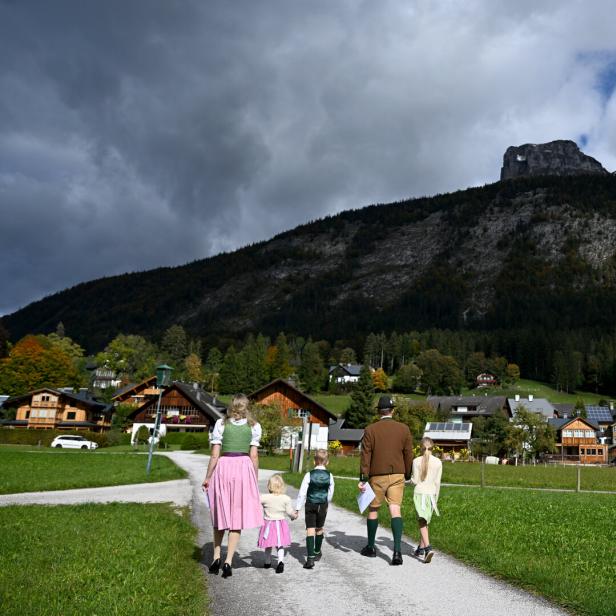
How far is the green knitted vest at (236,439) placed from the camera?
8453 mm

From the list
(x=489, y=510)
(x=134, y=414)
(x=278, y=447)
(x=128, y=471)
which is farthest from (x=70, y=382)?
(x=489, y=510)

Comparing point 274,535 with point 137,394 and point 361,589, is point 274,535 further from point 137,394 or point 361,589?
point 137,394

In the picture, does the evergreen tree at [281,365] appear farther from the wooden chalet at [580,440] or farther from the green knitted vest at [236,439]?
the green knitted vest at [236,439]

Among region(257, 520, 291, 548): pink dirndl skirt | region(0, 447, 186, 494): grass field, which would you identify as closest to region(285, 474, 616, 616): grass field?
region(257, 520, 291, 548): pink dirndl skirt

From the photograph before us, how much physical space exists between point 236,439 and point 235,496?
0.77m

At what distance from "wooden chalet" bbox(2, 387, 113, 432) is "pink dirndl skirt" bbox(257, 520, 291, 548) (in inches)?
3407

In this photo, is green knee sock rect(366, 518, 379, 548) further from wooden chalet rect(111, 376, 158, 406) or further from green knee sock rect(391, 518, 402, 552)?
wooden chalet rect(111, 376, 158, 406)

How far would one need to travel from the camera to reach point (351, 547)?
34.0 feet

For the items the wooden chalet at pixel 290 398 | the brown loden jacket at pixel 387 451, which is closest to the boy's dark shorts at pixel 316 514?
the brown loden jacket at pixel 387 451

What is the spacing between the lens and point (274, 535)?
8695mm

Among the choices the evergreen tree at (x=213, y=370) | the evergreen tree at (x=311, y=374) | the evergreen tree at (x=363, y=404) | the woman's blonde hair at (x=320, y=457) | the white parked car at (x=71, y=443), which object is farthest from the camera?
the evergreen tree at (x=213, y=370)

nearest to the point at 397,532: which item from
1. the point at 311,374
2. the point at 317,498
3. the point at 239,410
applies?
the point at 317,498

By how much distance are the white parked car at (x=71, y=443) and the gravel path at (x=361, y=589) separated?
59665mm

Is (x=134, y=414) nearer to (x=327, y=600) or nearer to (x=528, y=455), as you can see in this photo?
(x=528, y=455)
